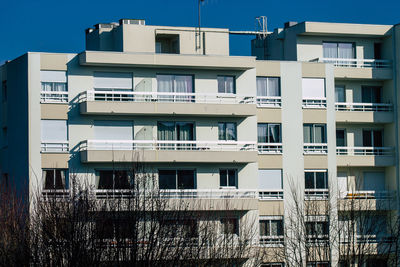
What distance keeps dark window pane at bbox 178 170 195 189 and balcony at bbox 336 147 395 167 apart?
1056 centimetres

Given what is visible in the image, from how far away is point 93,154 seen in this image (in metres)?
58.6

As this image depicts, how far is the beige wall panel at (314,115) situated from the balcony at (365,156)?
2808mm

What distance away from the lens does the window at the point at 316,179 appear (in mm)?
63969

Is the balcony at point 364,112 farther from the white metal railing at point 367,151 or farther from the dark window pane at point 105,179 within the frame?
the dark window pane at point 105,179

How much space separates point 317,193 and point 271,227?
12.8ft

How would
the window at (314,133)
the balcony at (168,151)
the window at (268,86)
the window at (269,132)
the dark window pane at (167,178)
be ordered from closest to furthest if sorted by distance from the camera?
the balcony at (168,151)
the dark window pane at (167,178)
the window at (269,132)
the window at (268,86)
the window at (314,133)

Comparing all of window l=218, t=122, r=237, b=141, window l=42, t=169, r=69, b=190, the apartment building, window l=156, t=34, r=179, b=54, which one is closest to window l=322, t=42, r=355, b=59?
the apartment building

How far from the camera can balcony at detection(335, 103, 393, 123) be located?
217ft

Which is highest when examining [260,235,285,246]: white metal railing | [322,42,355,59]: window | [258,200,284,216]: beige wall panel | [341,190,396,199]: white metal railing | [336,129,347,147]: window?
[322,42,355,59]: window

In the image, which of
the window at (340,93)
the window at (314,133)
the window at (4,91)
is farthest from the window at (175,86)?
the window at (340,93)

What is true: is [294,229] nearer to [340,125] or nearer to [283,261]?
[283,261]

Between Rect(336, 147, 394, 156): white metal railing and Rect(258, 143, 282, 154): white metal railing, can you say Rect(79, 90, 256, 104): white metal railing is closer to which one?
Rect(258, 143, 282, 154): white metal railing

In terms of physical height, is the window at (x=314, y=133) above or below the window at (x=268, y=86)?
below

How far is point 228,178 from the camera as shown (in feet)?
204
